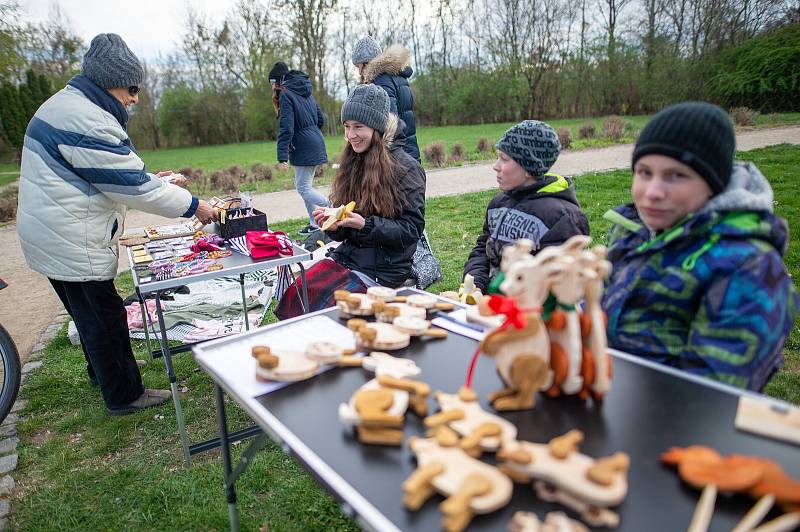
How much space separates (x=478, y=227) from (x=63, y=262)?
463 cm

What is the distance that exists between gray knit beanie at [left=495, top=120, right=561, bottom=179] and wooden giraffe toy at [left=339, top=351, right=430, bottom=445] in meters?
1.28

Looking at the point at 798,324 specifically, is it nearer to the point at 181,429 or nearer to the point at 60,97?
the point at 181,429

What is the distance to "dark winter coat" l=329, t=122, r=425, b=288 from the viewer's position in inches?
113

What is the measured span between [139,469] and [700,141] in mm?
2760

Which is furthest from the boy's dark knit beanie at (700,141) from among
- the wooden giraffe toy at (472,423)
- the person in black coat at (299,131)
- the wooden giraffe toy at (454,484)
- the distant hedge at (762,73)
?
the distant hedge at (762,73)

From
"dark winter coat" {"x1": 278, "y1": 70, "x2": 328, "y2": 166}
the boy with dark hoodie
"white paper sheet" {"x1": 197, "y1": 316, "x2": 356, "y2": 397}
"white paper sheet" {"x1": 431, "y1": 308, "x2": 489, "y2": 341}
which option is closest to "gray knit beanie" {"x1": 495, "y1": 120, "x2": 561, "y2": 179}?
the boy with dark hoodie

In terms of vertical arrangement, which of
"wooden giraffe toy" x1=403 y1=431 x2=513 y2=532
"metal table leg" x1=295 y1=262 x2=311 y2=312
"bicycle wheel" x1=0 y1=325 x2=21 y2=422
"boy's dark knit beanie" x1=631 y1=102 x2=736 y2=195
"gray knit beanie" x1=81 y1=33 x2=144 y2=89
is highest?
"gray knit beanie" x1=81 y1=33 x2=144 y2=89

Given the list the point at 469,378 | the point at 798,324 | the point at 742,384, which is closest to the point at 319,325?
the point at 469,378

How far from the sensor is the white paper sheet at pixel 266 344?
1.32m

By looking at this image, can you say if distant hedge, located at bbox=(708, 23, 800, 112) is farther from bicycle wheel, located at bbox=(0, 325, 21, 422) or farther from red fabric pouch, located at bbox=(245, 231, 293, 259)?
bicycle wheel, located at bbox=(0, 325, 21, 422)

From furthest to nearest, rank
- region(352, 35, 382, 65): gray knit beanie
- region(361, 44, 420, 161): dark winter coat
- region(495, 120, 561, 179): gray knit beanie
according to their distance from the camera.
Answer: region(352, 35, 382, 65): gray knit beanie < region(361, 44, 420, 161): dark winter coat < region(495, 120, 561, 179): gray knit beanie

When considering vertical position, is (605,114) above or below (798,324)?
above

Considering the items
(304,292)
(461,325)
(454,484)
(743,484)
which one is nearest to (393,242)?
(304,292)

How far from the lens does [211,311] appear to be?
442 cm
